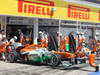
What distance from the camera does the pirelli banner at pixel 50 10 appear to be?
15.7m

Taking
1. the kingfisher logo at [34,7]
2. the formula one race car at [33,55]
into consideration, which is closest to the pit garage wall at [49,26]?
the kingfisher logo at [34,7]

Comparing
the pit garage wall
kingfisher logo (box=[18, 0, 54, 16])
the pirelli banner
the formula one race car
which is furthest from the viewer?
the pit garage wall

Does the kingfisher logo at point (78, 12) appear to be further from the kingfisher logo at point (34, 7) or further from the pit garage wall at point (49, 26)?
the kingfisher logo at point (34, 7)

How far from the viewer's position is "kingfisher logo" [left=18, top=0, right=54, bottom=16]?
16.4 metres

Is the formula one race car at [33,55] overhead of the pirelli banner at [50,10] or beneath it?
beneath

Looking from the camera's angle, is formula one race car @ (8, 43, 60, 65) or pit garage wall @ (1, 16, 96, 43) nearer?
formula one race car @ (8, 43, 60, 65)

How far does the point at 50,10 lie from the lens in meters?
18.5

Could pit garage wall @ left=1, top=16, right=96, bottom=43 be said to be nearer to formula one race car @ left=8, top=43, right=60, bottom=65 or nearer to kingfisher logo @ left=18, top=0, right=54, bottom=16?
kingfisher logo @ left=18, top=0, right=54, bottom=16

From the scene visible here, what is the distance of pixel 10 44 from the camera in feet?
49.1

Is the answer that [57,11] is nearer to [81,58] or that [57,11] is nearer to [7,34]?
[7,34]

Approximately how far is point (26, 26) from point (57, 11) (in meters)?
2.52

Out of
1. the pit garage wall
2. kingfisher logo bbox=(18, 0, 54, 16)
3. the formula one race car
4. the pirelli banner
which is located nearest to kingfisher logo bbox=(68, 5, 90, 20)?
the pirelli banner

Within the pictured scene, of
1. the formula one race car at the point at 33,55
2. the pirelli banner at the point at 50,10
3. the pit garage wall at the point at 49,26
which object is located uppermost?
the pirelli banner at the point at 50,10

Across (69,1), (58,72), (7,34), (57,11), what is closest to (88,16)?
(69,1)
